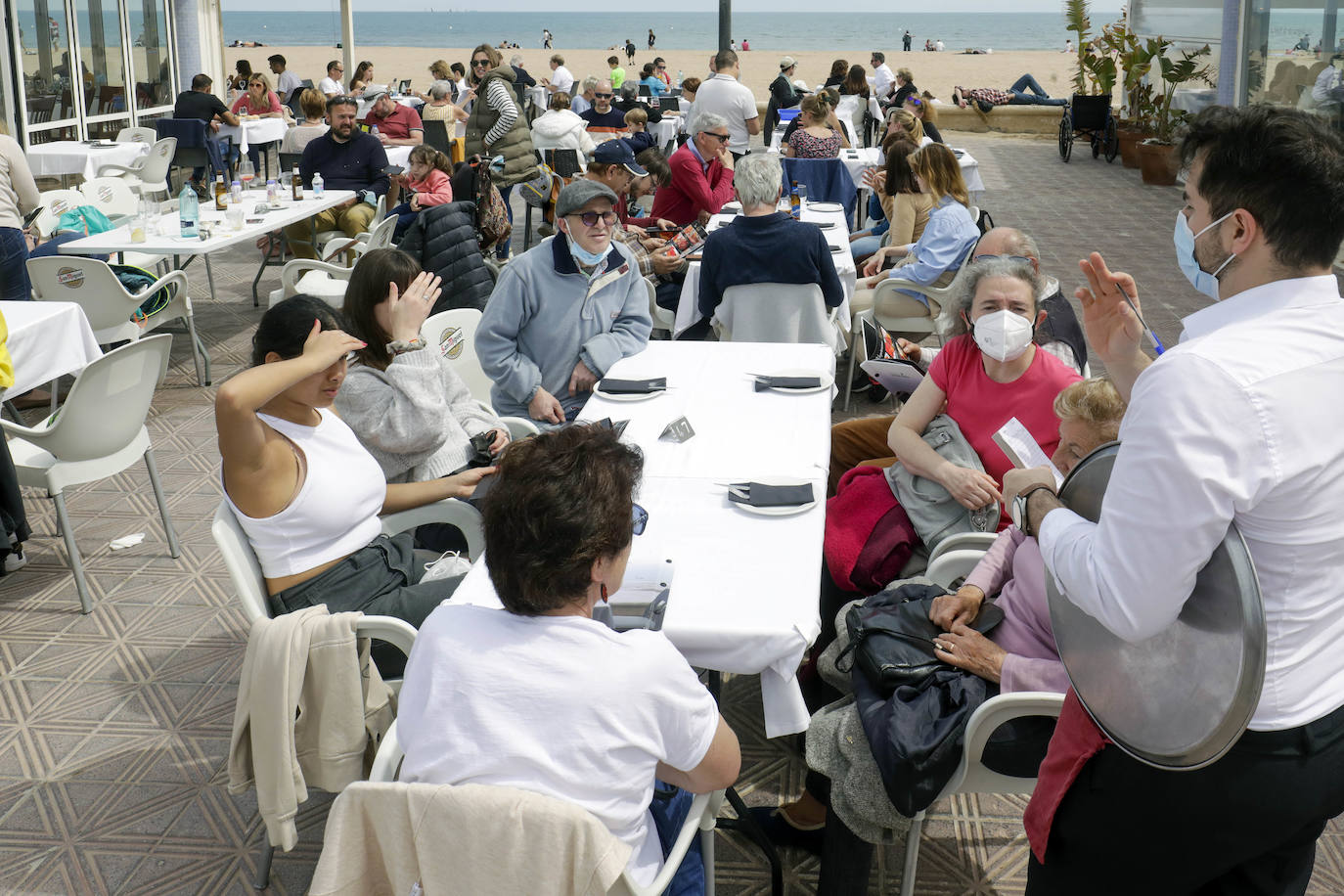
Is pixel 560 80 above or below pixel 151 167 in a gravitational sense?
above

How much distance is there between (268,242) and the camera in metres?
8.49

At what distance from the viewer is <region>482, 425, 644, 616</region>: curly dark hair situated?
1.63 metres

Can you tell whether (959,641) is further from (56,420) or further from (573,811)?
(56,420)

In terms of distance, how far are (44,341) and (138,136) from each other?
24.4 feet

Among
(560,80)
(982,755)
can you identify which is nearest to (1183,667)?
(982,755)

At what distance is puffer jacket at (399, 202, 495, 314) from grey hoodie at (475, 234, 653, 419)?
68.9 inches

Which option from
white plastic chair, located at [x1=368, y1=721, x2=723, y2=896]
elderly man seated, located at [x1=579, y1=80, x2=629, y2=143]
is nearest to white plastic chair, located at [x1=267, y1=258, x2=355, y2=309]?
white plastic chair, located at [x1=368, y1=721, x2=723, y2=896]

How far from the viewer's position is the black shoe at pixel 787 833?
2574mm

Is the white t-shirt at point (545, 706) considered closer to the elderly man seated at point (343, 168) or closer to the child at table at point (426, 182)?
the child at table at point (426, 182)

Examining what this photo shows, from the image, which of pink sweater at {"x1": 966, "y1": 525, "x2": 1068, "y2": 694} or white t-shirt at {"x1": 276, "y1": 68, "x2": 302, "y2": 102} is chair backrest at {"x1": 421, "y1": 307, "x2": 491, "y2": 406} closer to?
pink sweater at {"x1": 966, "y1": 525, "x2": 1068, "y2": 694}

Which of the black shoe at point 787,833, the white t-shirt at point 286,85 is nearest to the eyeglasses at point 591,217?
the black shoe at point 787,833

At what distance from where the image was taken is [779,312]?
4855 millimetres

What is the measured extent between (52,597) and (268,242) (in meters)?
5.10

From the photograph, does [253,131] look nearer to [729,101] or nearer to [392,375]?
[729,101]
